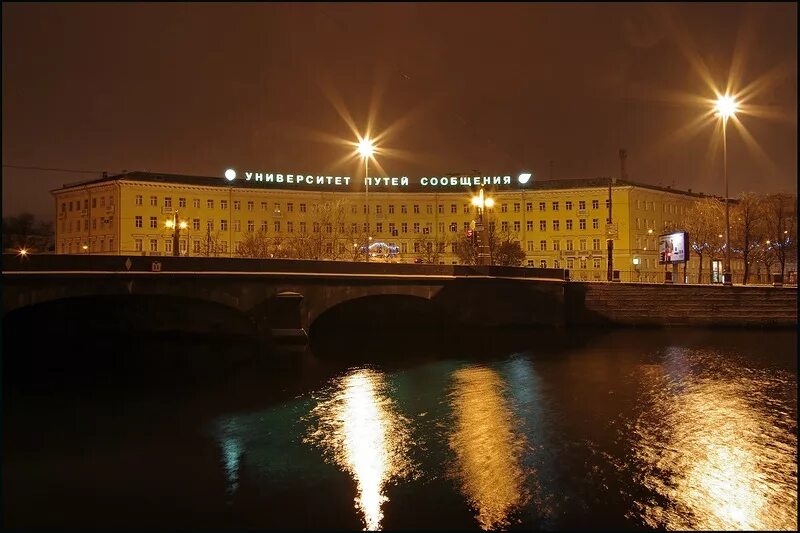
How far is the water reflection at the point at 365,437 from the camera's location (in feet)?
43.4

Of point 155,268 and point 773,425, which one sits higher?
point 155,268

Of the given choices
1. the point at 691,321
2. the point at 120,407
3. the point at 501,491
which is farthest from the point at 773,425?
the point at 691,321

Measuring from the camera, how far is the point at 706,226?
72312mm

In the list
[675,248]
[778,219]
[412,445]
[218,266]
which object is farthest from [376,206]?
[412,445]

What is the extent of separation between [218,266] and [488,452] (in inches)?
950

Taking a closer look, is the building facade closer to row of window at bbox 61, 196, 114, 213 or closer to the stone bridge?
row of window at bbox 61, 196, 114, 213

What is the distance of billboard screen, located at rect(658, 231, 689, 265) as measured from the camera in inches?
1943

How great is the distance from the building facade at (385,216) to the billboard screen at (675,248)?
48.5m

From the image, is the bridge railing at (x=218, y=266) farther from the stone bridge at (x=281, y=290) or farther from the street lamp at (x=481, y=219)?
the street lamp at (x=481, y=219)

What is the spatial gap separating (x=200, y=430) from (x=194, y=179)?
9600 centimetres

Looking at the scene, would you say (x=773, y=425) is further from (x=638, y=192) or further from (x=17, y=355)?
(x=638, y=192)

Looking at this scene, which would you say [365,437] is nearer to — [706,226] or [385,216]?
[706,226]

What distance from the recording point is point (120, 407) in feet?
73.8

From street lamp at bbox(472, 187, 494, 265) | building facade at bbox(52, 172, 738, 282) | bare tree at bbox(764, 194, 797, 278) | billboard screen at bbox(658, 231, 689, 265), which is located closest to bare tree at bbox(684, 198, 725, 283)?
bare tree at bbox(764, 194, 797, 278)
